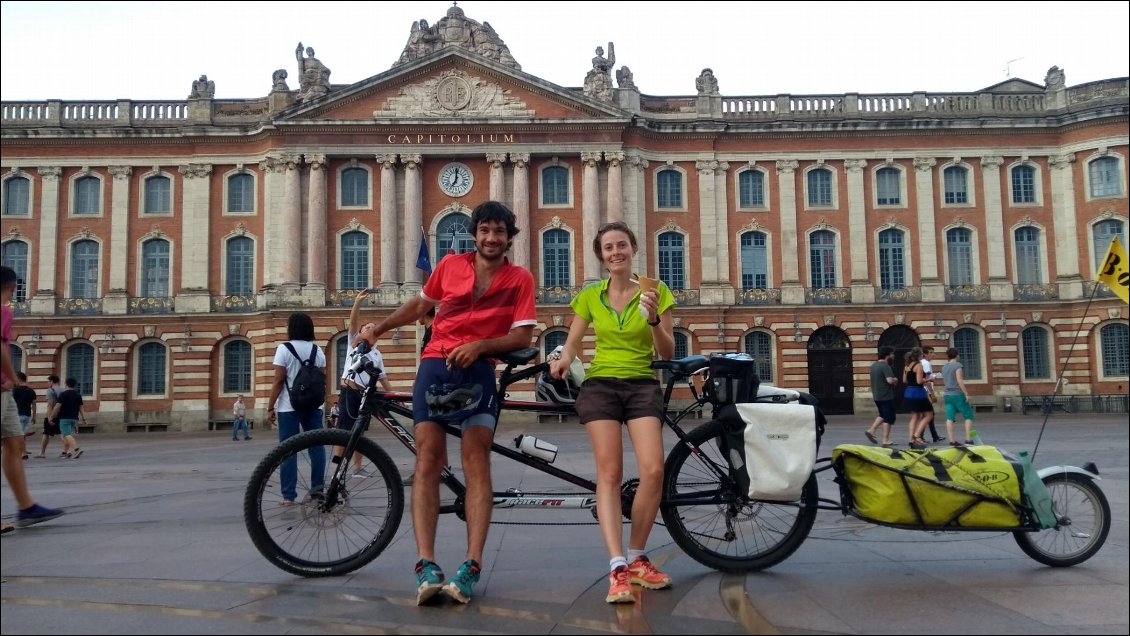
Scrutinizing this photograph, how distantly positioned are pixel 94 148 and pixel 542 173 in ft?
62.7

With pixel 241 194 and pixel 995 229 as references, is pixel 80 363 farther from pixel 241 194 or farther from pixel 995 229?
pixel 995 229

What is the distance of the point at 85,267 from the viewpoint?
115ft

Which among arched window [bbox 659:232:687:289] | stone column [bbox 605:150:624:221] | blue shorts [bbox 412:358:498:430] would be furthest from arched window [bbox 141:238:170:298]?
blue shorts [bbox 412:358:498:430]

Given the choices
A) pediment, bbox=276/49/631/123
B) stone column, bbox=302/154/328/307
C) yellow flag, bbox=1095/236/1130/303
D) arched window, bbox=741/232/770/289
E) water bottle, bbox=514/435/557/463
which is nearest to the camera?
yellow flag, bbox=1095/236/1130/303

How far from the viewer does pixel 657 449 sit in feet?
15.0

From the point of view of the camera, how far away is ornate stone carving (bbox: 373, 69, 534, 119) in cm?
3400

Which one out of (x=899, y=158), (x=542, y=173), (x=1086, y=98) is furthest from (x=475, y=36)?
(x=1086, y=98)

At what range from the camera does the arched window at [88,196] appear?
3503cm

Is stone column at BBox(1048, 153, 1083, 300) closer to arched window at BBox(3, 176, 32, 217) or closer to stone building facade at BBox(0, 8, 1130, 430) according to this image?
stone building facade at BBox(0, 8, 1130, 430)

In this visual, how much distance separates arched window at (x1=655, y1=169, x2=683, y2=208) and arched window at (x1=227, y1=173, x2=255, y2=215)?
17.5 meters

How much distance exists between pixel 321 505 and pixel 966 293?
35.7m

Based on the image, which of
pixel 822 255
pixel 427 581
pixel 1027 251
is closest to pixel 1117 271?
pixel 427 581

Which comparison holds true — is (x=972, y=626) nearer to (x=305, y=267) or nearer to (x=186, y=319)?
(x=305, y=267)

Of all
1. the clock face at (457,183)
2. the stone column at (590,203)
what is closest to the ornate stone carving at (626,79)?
the stone column at (590,203)
